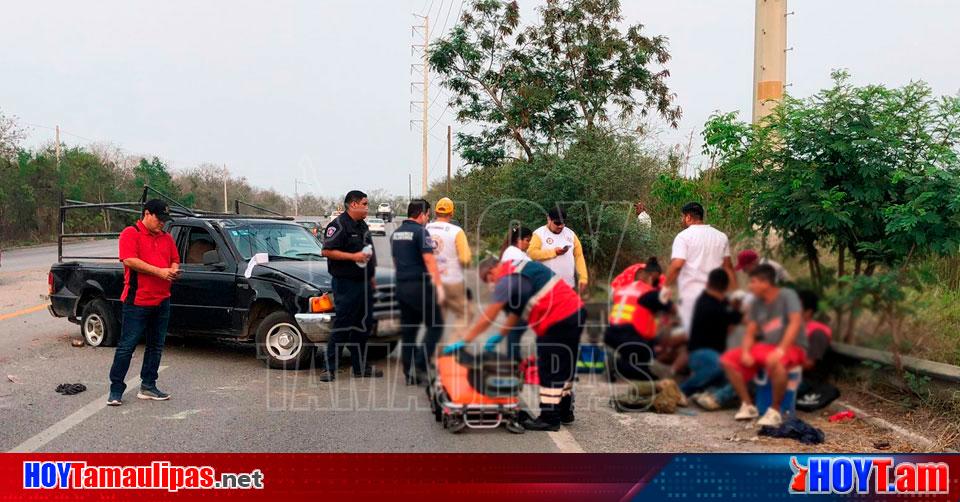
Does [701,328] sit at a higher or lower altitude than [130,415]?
higher

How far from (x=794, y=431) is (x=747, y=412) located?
18cm

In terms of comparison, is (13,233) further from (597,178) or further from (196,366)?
(597,178)

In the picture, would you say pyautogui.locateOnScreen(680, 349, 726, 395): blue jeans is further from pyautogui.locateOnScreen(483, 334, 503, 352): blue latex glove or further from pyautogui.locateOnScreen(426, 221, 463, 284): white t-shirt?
pyautogui.locateOnScreen(426, 221, 463, 284): white t-shirt

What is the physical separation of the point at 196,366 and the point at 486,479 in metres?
5.25

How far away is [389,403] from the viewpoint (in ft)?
8.52

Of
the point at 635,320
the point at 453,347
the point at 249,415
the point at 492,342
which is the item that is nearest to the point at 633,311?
the point at 635,320

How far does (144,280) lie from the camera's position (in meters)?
5.21

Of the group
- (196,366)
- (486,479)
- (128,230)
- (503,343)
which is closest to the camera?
(503,343)

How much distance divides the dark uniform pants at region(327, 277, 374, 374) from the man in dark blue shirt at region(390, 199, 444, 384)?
166 mm

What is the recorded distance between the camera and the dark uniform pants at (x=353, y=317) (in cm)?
226

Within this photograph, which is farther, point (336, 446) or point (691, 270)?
point (336, 446)

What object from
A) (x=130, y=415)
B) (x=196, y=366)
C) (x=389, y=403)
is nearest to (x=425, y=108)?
(x=389, y=403)

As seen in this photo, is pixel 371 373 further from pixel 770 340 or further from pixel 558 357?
pixel 770 340

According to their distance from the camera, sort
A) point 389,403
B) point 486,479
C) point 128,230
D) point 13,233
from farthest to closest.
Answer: point 13,233
point 128,230
point 389,403
point 486,479
